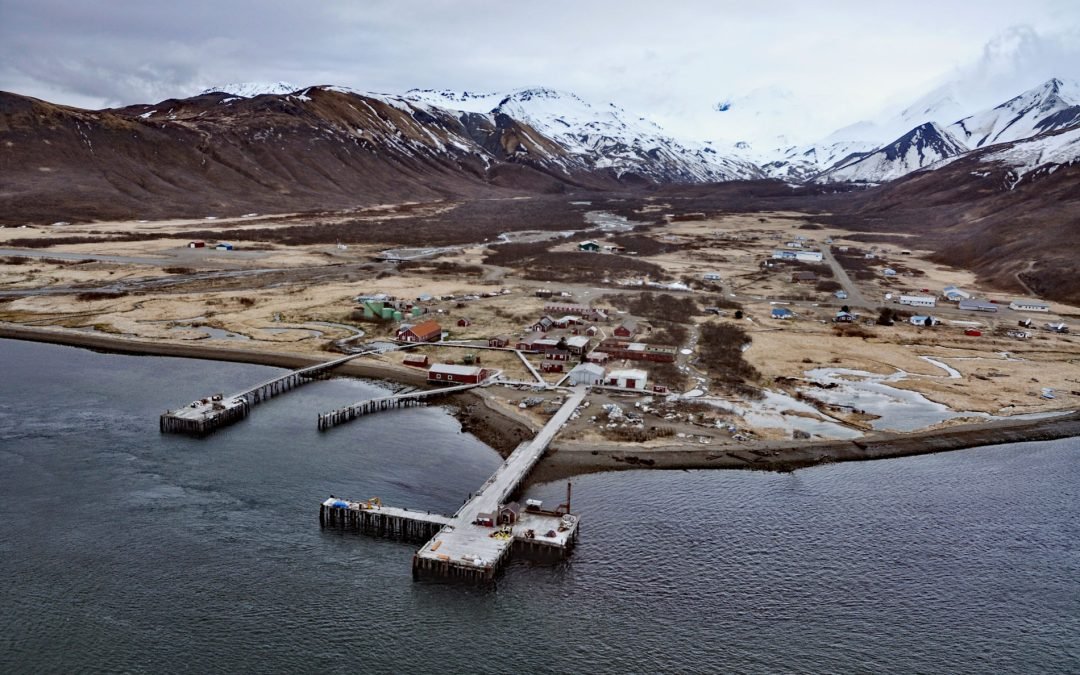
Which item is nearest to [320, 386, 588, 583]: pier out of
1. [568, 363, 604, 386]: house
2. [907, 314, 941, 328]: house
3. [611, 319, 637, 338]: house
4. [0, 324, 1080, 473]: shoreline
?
[0, 324, 1080, 473]: shoreline

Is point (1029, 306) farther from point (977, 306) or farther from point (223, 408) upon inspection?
point (223, 408)

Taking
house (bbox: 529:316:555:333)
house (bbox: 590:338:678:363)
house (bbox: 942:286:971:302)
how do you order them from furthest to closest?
house (bbox: 942:286:971:302)
house (bbox: 529:316:555:333)
house (bbox: 590:338:678:363)

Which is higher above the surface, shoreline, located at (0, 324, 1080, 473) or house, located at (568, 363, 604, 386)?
house, located at (568, 363, 604, 386)

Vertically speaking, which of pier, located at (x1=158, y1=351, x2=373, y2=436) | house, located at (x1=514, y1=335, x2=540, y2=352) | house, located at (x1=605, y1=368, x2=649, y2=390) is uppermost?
house, located at (x1=514, y1=335, x2=540, y2=352)

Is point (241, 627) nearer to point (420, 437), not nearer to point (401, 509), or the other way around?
point (401, 509)

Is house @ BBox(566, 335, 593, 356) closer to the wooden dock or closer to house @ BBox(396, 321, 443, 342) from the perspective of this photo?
house @ BBox(396, 321, 443, 342)

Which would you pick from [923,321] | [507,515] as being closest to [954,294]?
[923,321]

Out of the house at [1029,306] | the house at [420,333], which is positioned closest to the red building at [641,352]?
the house at [420,333]
